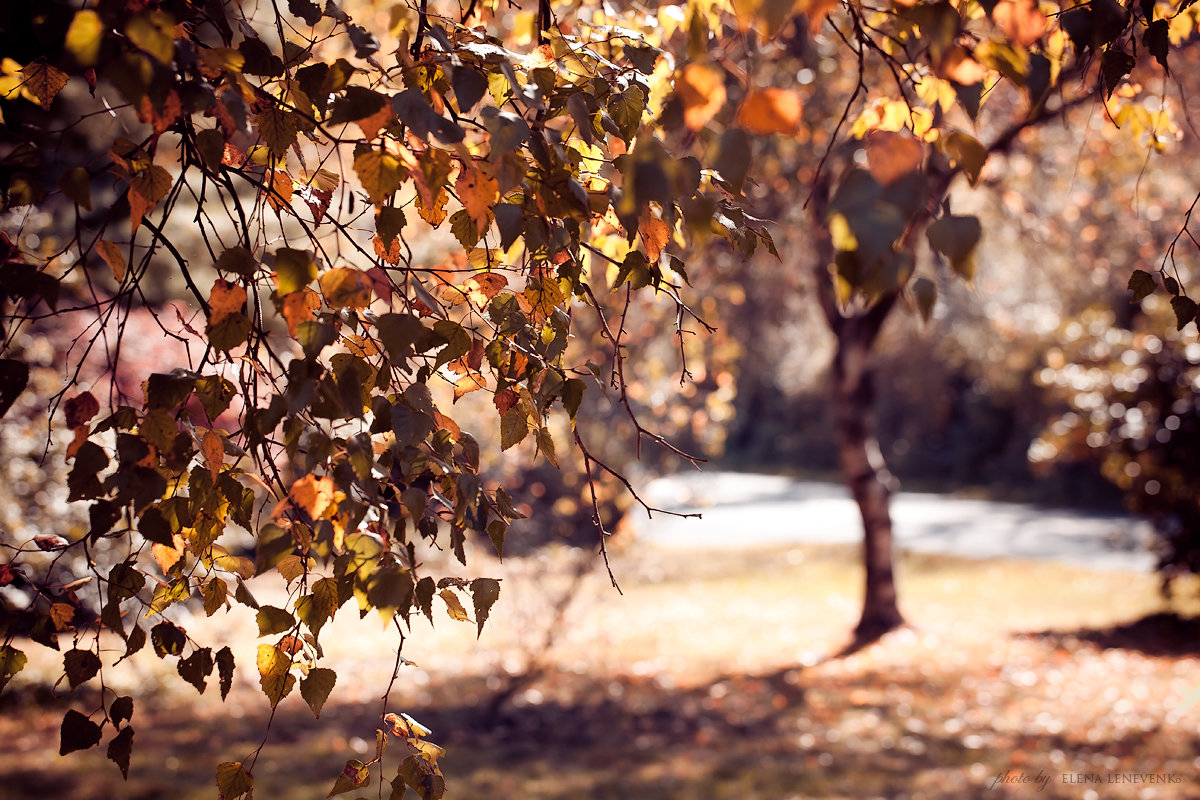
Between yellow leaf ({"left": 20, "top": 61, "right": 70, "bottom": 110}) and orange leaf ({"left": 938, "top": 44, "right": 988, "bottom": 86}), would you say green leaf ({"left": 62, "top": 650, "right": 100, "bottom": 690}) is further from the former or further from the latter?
orange leaf ({"left": 938, "top": 44, "right": 988, "bottom": 86})

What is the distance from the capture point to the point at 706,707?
682cm

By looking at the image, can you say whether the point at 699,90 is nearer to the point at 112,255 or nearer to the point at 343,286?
the point at 343,286

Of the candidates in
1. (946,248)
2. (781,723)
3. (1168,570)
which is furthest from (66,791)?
(1168,570)

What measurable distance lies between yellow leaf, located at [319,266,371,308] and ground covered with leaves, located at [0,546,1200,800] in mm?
4241

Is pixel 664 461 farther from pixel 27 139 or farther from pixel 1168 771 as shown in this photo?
pixel 27 139

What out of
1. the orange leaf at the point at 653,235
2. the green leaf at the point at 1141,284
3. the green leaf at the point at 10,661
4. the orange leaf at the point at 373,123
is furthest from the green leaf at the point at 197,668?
the green leaf at the point at 1141,284

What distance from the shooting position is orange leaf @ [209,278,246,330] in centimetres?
135

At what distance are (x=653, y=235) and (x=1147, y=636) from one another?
8.53 m

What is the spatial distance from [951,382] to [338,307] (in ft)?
79.2

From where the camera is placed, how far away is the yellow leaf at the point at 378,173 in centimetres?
129

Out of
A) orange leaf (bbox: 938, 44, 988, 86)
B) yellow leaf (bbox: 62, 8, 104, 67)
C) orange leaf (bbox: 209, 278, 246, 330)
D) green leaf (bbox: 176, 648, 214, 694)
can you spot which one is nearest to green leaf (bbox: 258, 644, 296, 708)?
green leaf (bbox: 176, 648, 214, 694)

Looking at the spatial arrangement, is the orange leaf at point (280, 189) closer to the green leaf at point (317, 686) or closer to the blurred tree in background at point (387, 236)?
the blurred tree in background at point (387, 236)

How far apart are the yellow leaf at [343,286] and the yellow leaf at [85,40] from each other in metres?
0.38

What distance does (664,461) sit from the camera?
7.71m
